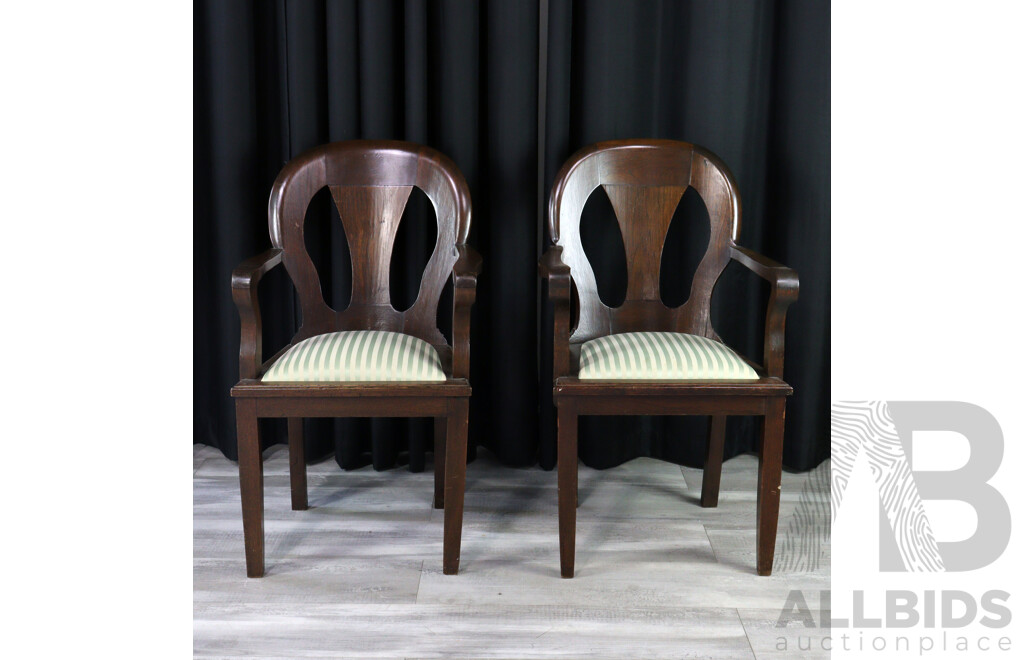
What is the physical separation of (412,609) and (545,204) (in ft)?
4.11

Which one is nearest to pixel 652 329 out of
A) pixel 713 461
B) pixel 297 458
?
pixel 713 461

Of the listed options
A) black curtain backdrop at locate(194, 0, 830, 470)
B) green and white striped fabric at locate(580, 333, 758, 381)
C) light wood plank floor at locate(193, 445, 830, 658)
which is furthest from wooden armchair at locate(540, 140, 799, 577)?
black curtain backdrop at locate(194, 0, 830, 470)

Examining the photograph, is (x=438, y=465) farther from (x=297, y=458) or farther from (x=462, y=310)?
(x=462, y=310)

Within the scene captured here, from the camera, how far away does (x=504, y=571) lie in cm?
197

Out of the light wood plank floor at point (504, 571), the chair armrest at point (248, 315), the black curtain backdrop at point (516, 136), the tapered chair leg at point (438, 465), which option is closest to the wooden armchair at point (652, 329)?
the light wood plank floor at point (504, 571)

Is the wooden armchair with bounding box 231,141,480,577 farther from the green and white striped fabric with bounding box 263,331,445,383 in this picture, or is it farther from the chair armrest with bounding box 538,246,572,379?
the chair armrest with bounding box 538,246,572,379

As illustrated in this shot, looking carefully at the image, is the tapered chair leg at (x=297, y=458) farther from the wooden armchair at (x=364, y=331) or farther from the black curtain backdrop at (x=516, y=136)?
the black curtain backdrop at (x=516, y=136)

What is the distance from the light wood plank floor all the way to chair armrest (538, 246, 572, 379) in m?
0.50

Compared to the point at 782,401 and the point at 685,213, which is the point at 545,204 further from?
the point at 782,401

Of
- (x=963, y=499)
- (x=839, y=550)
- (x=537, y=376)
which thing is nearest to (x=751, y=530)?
(x=839, y=550)

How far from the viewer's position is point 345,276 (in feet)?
8.08

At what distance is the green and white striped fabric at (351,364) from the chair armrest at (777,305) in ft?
2.47

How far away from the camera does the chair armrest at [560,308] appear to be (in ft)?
6.11

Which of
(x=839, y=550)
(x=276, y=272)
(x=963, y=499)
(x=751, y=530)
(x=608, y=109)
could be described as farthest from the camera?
(x=276, y=272)
